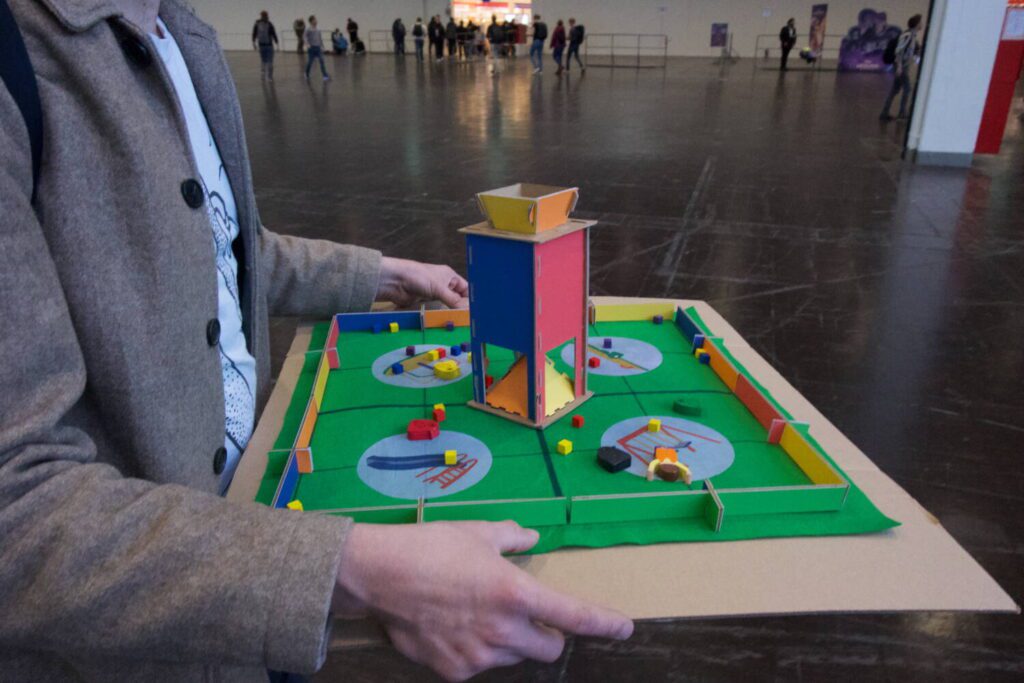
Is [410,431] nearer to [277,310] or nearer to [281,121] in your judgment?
[277,310]

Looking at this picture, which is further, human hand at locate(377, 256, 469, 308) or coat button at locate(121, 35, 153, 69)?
human hand at locate(377, 256, 469, 308)

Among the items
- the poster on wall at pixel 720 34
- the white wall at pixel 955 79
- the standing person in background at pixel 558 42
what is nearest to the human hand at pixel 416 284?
the white wall at pixel 955 79

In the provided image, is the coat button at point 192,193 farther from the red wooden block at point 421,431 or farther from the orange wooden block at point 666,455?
the orange wooden block at point 666,455

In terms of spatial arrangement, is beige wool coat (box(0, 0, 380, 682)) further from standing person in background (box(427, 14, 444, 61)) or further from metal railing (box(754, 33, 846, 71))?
standing person in background (box(427, 14, 444, 61))

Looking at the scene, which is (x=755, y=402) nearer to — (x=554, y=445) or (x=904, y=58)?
(x=554, y=445)

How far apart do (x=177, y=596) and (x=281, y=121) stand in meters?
8.76

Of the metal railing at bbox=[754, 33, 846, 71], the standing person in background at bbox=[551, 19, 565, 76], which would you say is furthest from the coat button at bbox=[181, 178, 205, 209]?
the metal railing at bbox=[754, 33, 846, 71]

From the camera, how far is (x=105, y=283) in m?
0.59

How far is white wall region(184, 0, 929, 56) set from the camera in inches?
683

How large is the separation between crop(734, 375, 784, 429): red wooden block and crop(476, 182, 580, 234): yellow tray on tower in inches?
15.9

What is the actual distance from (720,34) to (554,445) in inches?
829

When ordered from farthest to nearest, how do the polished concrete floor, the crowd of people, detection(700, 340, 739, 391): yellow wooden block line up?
the crowd of people < the polished concrete floor < detection(700, 340, 739, 391): yellow wooden block

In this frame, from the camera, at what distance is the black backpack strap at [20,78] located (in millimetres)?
525

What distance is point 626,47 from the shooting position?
2000 centimetres
